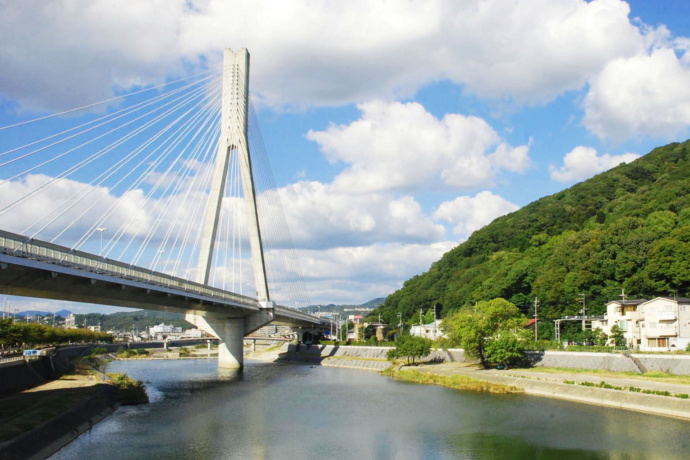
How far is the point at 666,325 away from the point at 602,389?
16417 mm

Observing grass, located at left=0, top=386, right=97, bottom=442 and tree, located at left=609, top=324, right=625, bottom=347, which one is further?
tree, located at left=609, top=324, right=625, bottom=347

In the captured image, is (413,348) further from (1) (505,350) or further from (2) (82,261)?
(2) (82,261)

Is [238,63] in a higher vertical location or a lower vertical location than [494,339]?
higher

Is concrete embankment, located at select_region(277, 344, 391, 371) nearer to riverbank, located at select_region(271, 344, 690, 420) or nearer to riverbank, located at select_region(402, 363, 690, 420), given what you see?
riverbank, located at select_region(271, 344, 690, 420)

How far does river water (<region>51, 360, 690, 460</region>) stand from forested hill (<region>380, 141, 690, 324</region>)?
30170 mm

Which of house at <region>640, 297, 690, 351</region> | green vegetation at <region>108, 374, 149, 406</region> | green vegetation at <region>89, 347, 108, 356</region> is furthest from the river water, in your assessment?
green vegetation at <region>89, 347, 108, 356</region>

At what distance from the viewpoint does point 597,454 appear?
2305cm

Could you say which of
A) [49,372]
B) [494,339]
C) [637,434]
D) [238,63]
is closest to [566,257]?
[494,339]

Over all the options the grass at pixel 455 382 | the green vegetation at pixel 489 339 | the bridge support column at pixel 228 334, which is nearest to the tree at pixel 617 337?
the green vegetation at pixel 489 339

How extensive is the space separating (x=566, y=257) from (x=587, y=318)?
15.0 metres

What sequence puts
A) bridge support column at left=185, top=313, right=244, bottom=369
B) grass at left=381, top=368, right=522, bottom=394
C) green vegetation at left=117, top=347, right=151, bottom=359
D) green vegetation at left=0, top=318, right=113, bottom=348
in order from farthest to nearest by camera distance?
green vegetation at left=117, top=347, right=151, bottom=359 < bridge support column at left=185, top=313, right=244, bottom=369 < green vegetation at left=0, top=318, right=113, bottom=348 < grass at left=381, top=368, right=522, bottom=394

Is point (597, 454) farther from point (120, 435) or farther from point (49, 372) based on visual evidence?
point (49, 372)

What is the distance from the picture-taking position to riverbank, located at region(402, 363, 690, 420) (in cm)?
3031

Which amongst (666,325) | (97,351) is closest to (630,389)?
(666,325)
